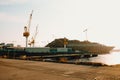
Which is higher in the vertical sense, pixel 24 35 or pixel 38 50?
pixel 24 35

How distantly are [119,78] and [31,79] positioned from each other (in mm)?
5620

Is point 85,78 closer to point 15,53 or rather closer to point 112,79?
point 112,79

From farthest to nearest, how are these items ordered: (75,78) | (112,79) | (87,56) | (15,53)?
(87,56), (15,53), (75,78), (112,79)

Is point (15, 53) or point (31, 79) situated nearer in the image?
point (31, 79)

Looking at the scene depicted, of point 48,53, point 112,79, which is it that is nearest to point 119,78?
point 112,79

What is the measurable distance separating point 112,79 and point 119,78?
1.57ft

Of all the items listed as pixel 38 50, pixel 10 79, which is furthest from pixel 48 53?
pixel 10 79

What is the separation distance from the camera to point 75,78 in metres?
11.4

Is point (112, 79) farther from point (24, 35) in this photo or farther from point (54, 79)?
point (24, 35)

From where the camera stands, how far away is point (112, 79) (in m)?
10.7

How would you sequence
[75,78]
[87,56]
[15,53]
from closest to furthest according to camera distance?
[75,78] → [15,53] → [87,56]

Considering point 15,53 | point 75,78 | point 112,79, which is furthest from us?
point 15,53

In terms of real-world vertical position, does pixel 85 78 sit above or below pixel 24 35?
below

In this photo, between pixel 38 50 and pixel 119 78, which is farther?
pixel 38 50
